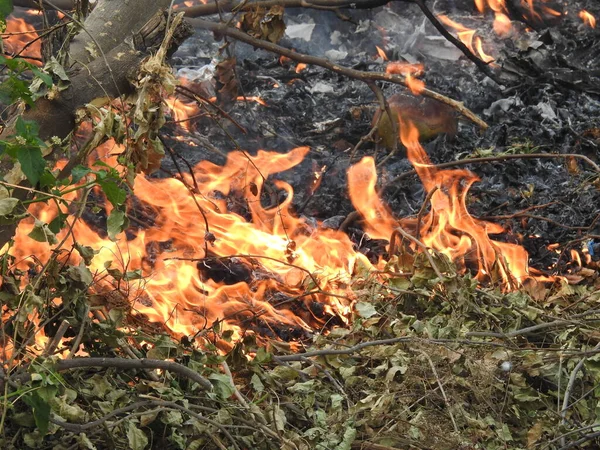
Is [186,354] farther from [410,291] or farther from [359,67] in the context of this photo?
[359,67]

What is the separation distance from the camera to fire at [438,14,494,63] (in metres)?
7.89

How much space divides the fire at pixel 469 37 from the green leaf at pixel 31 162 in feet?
20.0

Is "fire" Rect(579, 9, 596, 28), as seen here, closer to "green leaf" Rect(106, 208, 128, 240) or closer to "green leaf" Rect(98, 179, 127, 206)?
"green leaf" Rect(106, 208, 128, 240)

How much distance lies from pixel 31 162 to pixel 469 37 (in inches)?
256

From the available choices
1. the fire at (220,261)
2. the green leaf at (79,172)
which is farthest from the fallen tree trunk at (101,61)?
the fire at (220,261)

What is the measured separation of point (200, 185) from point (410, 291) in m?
1.93

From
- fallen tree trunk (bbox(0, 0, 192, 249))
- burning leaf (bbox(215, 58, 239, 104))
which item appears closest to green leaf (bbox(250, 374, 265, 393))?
fallen tree trunk (bbox(0, 0, 192, 249))

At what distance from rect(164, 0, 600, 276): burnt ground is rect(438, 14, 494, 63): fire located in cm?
11

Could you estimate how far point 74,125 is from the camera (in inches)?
121

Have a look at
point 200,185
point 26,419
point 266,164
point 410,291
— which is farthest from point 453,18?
point 26,419

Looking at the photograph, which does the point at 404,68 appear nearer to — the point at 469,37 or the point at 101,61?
the point at 469,37

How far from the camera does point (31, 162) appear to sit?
2348 mm

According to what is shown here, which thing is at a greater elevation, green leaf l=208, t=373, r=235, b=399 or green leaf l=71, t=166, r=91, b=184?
green leaf l=71, t=166, r=91, b=184

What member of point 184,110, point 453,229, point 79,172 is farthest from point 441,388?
point 184,110
